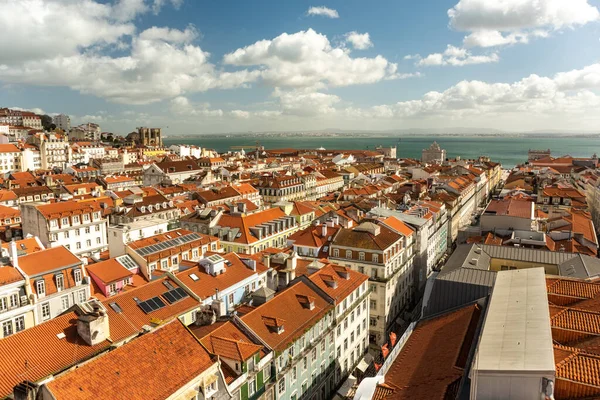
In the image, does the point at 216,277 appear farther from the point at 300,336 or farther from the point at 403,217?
the point at 403,217

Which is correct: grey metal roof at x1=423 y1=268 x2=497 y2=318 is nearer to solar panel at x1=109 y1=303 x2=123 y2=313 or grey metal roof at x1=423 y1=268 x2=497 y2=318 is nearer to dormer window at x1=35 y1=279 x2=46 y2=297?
solar panel at x1=109 y1=303 x2=123 y2=313

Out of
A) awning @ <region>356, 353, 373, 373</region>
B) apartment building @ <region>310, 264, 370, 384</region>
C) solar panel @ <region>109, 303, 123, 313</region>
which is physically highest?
solar panel @ <region>109, 303, 123, 313</region>

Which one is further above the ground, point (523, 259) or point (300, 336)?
point (523, 259)

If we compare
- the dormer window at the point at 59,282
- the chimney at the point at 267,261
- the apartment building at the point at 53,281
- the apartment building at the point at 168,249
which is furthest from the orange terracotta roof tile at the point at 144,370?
the apartment building at the point at 168,249

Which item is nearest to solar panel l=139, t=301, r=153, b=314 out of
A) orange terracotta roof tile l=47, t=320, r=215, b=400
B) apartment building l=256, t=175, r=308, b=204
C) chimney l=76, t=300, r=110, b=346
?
chimney l=76, t=300, r=110, b=346

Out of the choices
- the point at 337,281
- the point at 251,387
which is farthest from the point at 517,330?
the point at 337,281

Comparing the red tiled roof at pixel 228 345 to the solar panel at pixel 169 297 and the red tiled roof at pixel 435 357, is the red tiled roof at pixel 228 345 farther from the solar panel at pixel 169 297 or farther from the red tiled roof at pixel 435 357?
the solar panel at pixel 169 297
